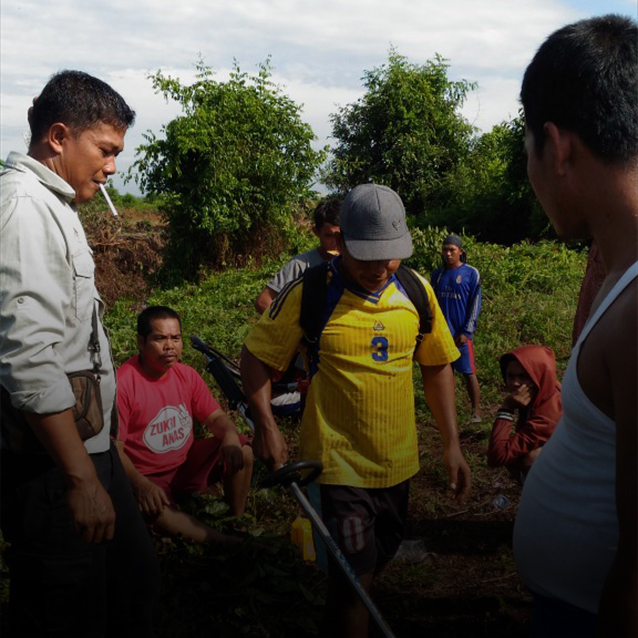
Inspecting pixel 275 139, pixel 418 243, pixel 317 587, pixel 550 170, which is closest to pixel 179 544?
pixel 317 587

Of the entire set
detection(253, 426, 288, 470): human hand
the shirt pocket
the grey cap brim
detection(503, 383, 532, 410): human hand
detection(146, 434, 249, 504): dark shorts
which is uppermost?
the grey cap brim

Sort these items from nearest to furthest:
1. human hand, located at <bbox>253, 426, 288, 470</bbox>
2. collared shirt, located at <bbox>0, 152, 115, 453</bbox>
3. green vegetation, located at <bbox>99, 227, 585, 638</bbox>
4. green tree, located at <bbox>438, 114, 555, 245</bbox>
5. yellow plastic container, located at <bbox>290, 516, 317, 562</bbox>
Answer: collared shirt, located at <bbox>0, 152, 115, 453</bbox>, human hand, located at <bbox>253, 426, 288, 470</bbox>, green vegetation, located at <bbox>99, 227, 585, 638</bbox>, yellow plastic container, located at <bbox>290, 516, 317, 562</bbox>, green tree, located at <bbox>438, 114, 555, 245</bbox>

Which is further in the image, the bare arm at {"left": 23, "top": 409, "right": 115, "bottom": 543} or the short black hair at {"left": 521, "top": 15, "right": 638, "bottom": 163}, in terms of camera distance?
the bare arm at {"left": 23, "top": 409, "right": 115, "bottom": 543}

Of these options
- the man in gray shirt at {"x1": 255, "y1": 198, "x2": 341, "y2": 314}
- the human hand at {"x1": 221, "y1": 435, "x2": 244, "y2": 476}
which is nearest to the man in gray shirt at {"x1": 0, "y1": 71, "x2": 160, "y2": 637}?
the human hand at {"x1": 221, "y1": 435, "x2": 244, "y2": 476}

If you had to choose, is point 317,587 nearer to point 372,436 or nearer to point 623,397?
point 372,436

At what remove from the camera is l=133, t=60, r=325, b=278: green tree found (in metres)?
16.8

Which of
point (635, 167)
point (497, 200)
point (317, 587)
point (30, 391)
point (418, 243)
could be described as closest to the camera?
point (635, 167)

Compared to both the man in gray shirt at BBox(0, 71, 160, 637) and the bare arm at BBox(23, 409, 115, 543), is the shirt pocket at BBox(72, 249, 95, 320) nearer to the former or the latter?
the man in gray shirt at BBox(0, 71, 160, 637)

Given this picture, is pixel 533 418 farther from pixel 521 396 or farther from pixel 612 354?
pixel 612 354

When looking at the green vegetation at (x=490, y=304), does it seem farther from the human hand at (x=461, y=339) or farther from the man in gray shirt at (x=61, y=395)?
the man in gray shirt at (x=61, y=395)

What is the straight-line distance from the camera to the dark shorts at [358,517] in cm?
273

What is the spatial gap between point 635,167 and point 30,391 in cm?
144

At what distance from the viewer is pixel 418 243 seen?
12.2 meters

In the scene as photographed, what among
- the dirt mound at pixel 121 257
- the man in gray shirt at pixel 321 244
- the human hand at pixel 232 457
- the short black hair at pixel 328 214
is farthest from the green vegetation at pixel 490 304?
the human hand at pixel 232 457
